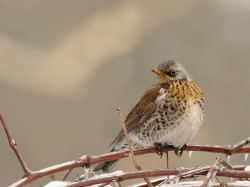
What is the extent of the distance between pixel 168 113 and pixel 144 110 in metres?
0.15

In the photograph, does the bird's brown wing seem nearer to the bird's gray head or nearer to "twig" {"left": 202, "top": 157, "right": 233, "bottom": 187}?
the bird's gray head

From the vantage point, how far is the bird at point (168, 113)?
2.37 metres

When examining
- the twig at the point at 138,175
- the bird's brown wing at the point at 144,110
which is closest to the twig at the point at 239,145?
the twig at the point at 138,175

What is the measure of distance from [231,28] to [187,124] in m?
4.61

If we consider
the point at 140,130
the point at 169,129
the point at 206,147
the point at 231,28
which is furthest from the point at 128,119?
the point at 231,28

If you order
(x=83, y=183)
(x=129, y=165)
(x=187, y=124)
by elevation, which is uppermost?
(x=83, y=183)

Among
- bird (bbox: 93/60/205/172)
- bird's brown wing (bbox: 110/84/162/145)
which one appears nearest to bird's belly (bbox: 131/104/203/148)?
bird (bbox: 93/60/205/172)

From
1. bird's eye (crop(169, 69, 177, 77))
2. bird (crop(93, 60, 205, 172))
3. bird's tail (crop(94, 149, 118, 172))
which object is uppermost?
bird's eye (crop(169, 69, 177, 77))

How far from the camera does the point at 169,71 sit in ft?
8.32

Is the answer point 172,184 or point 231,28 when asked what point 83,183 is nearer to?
point 172,184

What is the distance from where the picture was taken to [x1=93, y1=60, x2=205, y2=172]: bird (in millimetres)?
2365

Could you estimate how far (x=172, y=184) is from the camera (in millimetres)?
1053

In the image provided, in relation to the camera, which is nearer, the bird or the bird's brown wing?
the bird

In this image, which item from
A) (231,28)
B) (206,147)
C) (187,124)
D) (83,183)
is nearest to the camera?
(83,183)
